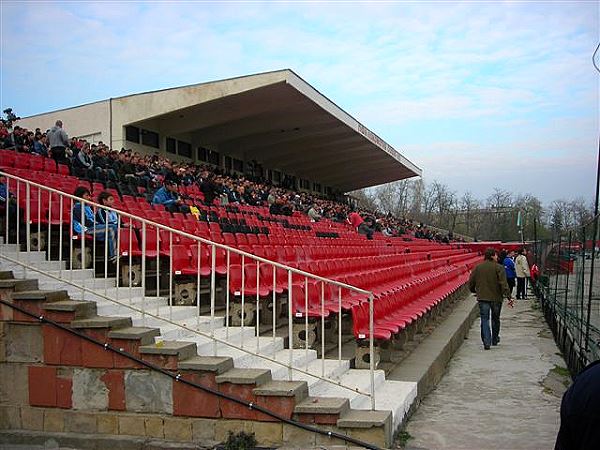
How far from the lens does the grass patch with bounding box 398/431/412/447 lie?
217 inches

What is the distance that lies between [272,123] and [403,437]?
2401 centimetres

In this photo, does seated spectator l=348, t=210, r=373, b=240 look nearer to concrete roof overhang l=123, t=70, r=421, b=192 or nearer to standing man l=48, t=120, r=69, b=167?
concrete roof overhang l=123, t=70, r=421, b=192

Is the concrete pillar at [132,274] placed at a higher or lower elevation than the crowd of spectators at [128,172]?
lower

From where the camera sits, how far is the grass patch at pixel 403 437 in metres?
5.51

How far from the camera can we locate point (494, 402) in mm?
7059

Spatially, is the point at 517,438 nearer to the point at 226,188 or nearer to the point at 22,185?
the point at 22,185

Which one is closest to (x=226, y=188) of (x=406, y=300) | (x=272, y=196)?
(x=272, y=196)

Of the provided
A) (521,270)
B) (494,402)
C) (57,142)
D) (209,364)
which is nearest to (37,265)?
(209,364)

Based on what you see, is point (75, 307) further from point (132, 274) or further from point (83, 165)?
point (83, 165)

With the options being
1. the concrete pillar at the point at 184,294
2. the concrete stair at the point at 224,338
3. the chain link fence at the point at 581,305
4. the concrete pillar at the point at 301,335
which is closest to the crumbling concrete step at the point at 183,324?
the concrete stair at the point at 224,338

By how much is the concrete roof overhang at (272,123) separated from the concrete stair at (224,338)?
16193 mm

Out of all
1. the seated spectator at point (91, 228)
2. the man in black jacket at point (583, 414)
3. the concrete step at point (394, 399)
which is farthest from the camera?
the seated spectator at point (91, 228)

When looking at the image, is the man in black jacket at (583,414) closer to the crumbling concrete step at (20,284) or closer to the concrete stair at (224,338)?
the concrete stair at (224,338)

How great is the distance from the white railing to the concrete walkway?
838 millimetres
